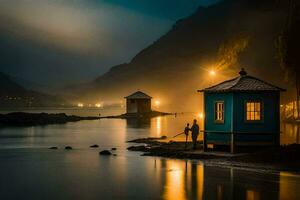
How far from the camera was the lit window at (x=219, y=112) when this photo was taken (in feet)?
118

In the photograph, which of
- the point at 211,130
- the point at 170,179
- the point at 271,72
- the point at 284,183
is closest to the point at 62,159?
the point at 211,130

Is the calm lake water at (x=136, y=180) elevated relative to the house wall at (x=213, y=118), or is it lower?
lower

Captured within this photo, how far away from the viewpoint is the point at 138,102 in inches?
5054

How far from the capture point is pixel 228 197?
19.5 metres

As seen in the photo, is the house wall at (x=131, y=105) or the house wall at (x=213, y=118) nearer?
the house wall at (x=213, y=118)

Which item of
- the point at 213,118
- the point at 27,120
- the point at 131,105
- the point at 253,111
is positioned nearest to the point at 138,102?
the point at 131,105

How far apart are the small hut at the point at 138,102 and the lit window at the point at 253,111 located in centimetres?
9096

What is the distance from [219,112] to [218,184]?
1397 cm

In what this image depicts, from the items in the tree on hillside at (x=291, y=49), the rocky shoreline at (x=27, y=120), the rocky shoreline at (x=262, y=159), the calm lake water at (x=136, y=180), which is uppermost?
the tree on hillside at (x=291, y=49)

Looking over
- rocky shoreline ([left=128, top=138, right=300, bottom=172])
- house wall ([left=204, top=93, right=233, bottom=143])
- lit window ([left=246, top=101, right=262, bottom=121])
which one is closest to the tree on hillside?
house wall ([left=204, top=93, right=233, bottom=143])

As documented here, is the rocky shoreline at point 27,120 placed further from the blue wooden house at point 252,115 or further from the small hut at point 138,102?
the blue wooden house at point 252,115

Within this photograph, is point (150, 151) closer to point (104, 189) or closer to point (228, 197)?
point (104, 189)

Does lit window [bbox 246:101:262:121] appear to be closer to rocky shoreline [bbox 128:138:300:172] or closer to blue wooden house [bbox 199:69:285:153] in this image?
blue wooden house [bbox 199:69:285:153]

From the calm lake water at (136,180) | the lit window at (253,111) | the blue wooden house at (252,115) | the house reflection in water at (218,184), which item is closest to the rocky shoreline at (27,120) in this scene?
the calm lake water at (136,180)
